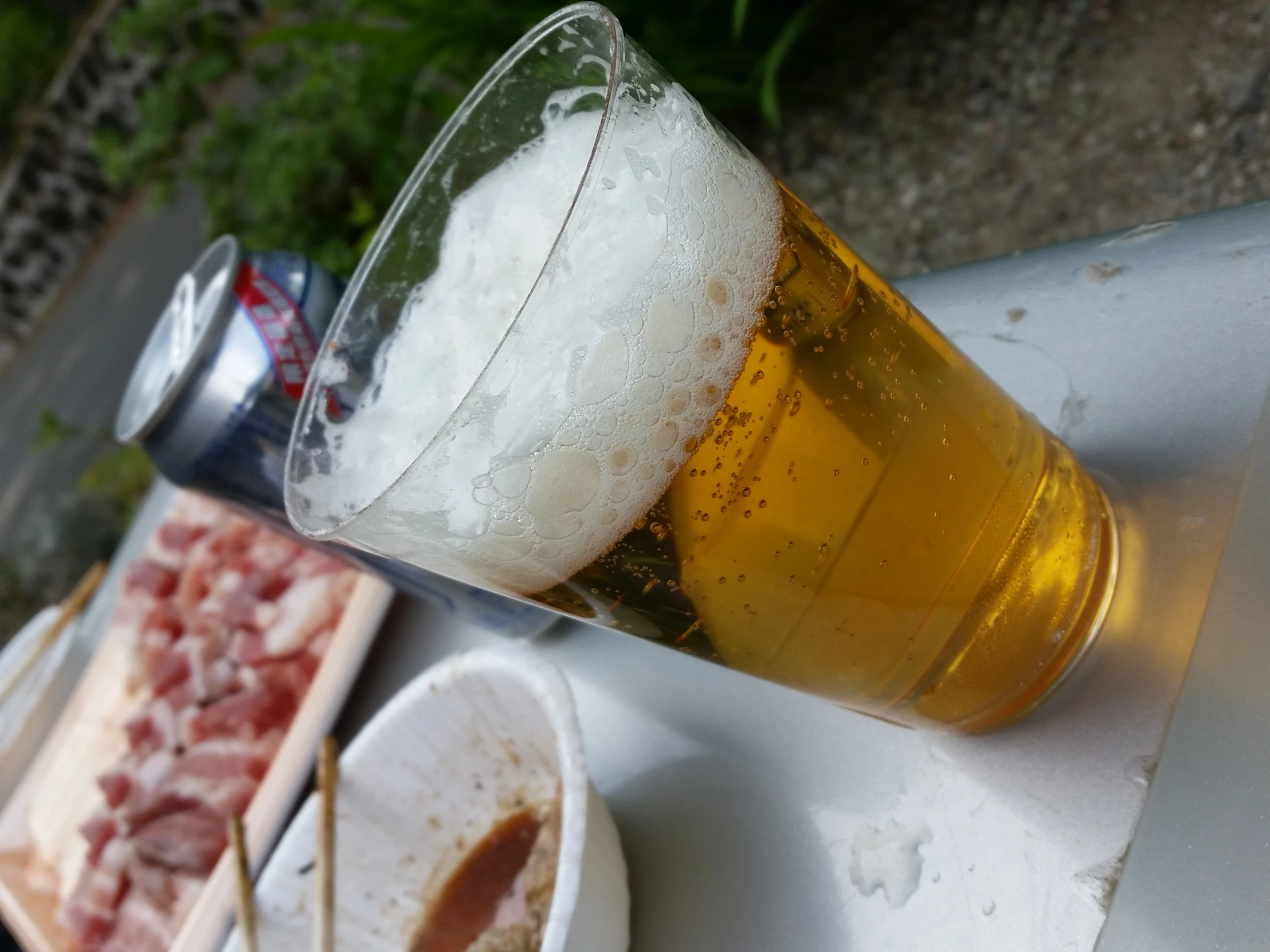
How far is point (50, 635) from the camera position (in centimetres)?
167

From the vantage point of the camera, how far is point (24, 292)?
4.72 metres

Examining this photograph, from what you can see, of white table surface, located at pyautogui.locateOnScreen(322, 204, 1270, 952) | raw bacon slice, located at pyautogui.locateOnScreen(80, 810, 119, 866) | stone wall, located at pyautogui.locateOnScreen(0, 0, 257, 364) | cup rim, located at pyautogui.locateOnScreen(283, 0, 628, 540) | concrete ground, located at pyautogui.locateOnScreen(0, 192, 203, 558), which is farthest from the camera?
stone wall, located at pyautogui.locateOnScreen(0, 0, 257, 364)

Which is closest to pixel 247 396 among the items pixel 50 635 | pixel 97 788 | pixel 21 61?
pixel 97 788

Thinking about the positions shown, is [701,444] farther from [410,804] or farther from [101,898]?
[101,898]

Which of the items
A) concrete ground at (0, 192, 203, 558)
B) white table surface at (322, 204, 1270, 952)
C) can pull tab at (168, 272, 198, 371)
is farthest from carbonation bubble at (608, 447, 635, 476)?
concrete ground at (0, 192, 203, 558)

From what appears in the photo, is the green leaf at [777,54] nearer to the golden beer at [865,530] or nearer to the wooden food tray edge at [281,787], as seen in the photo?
the wooden food tray edge at [281,787]

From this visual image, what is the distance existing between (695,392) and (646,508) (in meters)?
0.06

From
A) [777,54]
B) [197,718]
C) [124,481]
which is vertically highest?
[777,54]

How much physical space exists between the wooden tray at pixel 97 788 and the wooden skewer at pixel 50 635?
0.18 meters

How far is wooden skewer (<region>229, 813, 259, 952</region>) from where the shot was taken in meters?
0.82

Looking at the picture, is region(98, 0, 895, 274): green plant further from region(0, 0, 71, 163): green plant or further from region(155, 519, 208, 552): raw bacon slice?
region(0, 0, 71, 163): green plant

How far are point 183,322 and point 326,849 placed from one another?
1.61 feet

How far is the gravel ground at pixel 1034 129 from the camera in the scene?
1300mm

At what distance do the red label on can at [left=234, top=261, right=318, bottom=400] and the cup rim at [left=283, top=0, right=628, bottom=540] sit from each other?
203 millimetres
